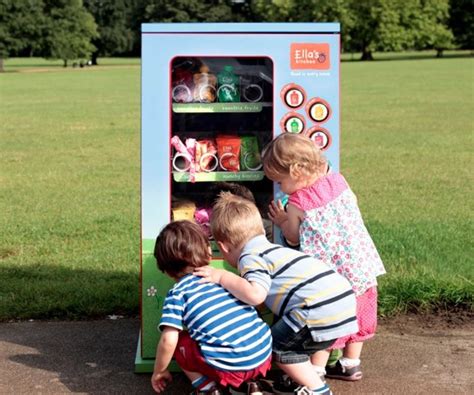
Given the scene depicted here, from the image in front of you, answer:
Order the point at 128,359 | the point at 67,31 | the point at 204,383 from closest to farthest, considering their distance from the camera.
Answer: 1. the point at 204,383
2. the point at 128,359
3. the point at 67,31

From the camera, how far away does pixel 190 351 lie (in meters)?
3.76

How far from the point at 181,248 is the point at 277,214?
665 mm

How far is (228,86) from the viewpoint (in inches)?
184

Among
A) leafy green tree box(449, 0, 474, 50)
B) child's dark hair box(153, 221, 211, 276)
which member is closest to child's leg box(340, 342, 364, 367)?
child's dark hair box(153, 221, 211, 276)

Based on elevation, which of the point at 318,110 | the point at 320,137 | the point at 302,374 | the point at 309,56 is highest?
the point at 309,56

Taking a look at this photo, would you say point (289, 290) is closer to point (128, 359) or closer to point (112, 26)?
point (128, 359)

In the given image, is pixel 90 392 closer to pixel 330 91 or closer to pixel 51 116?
pixel 330 91

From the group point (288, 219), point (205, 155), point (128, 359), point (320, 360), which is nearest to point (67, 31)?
point (205, 155)

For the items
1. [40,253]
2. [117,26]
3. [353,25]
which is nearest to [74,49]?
[117,26]

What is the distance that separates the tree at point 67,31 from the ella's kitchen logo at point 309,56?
264 ft

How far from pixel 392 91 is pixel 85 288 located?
25.2 m

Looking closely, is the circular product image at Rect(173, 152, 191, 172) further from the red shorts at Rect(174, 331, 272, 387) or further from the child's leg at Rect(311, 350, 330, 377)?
the child's leg at Rect(311, 350, 330, 377)

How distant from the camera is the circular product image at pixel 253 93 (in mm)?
4625

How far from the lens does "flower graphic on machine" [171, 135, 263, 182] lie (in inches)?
177
